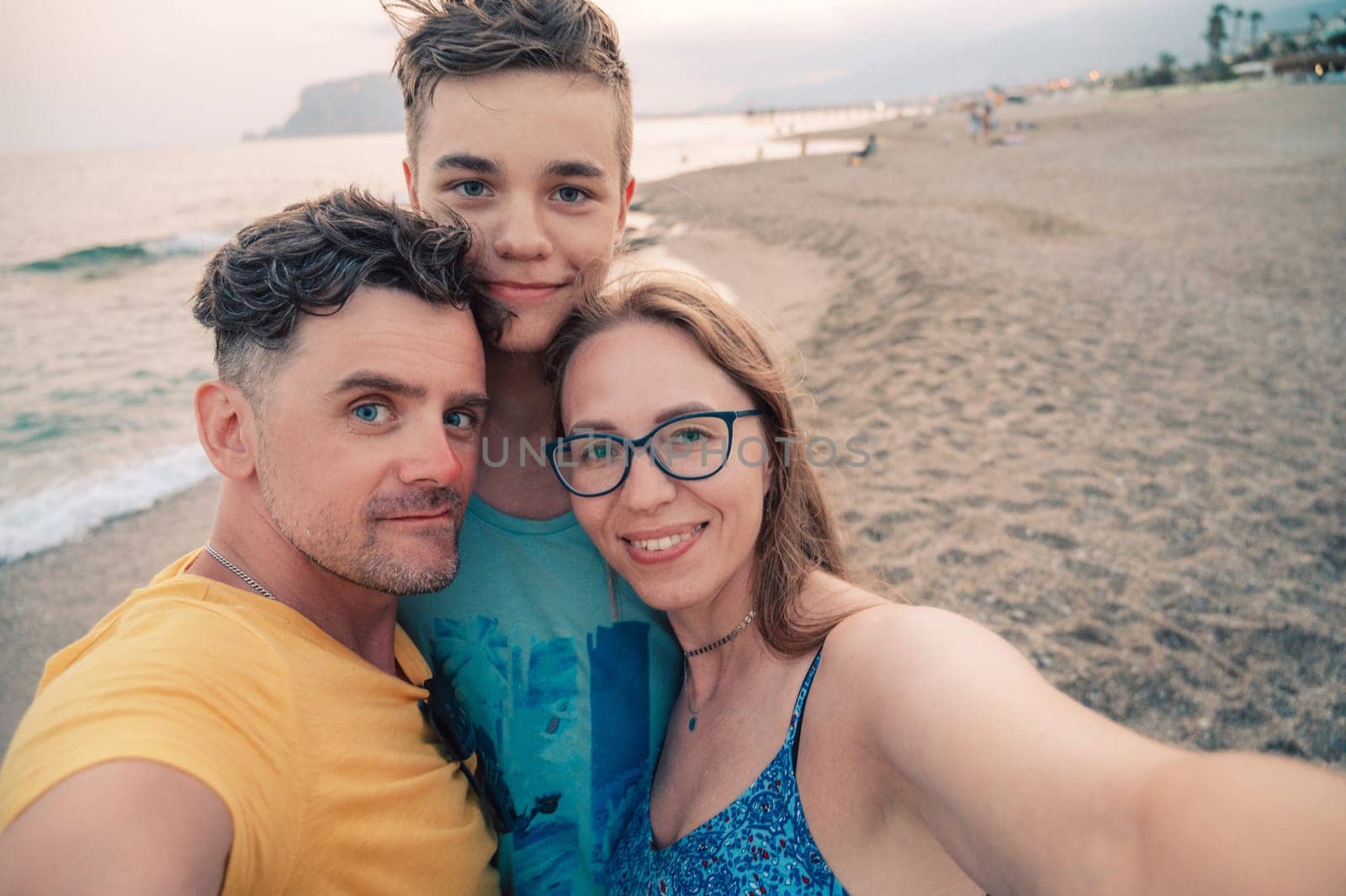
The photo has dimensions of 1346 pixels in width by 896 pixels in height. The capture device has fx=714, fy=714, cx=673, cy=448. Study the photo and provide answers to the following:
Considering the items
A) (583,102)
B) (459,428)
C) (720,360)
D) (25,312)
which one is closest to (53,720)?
(459,428)

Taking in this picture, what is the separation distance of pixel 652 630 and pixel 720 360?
863mm

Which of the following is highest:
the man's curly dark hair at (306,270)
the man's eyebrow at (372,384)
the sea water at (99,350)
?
the man's curly dark hair at (306,270)

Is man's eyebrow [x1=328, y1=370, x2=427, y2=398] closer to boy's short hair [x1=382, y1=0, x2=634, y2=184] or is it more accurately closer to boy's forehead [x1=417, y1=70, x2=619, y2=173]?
boy's forehead [x1=417, y1=70, x2=619, y2=173]

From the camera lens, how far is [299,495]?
1.78 meters

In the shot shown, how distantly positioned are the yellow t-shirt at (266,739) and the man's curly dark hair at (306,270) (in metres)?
0.58

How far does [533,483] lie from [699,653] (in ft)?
2.52

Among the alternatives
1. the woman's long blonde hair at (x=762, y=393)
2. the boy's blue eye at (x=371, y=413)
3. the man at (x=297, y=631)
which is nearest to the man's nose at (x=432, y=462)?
the man at (x=297, y=631)

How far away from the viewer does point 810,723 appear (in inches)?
63.5

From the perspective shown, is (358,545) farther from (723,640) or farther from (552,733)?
(723,640)

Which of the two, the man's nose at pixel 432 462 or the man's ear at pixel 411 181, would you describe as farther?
the man's ear at pixel 411 181

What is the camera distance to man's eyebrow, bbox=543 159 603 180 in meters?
2.29

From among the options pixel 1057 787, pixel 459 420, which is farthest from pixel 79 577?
pixel 1057 787

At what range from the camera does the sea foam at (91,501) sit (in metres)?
7.10

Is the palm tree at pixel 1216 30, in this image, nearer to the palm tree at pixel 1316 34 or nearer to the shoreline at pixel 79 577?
the palm tree at pixel 1316 34
